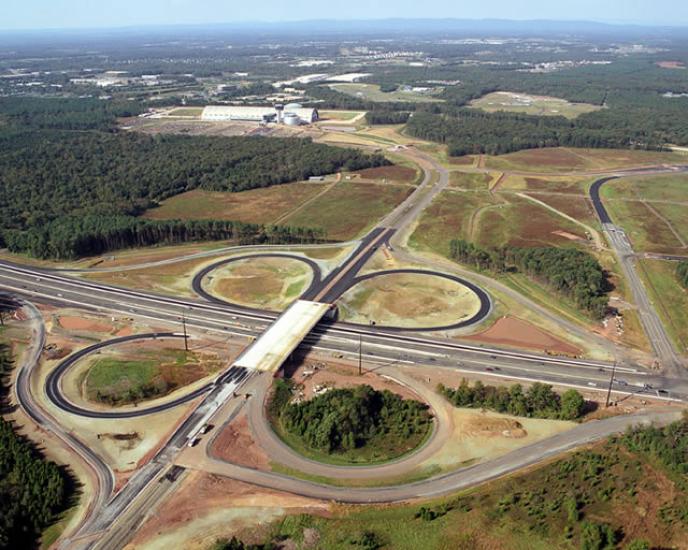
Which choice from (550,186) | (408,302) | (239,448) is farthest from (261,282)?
(550,186)

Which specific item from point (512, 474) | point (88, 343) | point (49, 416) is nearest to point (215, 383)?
point (49, 416)

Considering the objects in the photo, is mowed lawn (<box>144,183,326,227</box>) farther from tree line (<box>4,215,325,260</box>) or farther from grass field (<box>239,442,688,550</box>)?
grass field (<box>239,442,688,550</box>)

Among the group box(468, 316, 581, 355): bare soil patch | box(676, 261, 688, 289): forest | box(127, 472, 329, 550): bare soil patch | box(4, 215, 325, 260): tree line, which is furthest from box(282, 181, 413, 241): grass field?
box(127, 472, 329, 550): bare soil patch

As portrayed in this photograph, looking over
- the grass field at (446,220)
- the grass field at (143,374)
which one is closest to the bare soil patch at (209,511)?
the grass field at (143,374)

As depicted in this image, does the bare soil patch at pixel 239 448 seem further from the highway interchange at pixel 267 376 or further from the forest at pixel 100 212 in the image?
the forest at pixel 100 212

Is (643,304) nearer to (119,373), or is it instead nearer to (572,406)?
(572,406)

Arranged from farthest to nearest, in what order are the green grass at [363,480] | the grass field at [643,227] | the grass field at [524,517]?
the grass field at [643,227] → the green grass at [363,480] → the grass field at [524,517]

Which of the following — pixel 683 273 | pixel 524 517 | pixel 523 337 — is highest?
pixel 524 517
